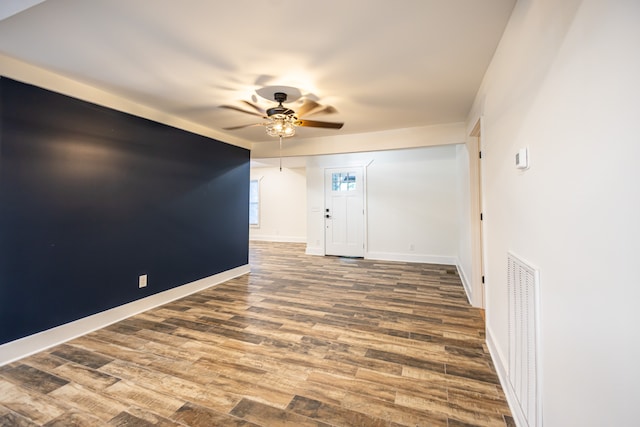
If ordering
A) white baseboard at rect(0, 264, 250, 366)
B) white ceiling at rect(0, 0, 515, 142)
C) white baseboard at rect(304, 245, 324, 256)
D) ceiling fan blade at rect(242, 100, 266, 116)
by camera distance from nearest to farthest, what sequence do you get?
1. white ceiling at rect(0, 0, 515, 142)
2. white baseboard at rect(0, 264, 250, 366)
3. ceiling fan blade at rect(242, 100, 266, 116)
4. white baseboard at rect(304, 245, 324, 256)

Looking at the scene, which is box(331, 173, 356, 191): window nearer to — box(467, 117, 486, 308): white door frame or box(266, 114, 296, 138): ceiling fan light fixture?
box(467, 117, 486, 308): white door frame

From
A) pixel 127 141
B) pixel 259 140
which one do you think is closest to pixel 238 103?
pixel 127 141

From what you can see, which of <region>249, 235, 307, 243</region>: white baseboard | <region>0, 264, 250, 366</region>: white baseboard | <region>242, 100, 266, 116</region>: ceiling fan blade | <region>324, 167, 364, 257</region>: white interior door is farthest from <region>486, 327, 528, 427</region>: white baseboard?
<region>249, 235, 307, 243</region>: white baseboard

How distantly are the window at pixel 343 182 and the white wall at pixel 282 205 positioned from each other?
80.3 inches

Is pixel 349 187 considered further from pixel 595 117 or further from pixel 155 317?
pixel 595 117

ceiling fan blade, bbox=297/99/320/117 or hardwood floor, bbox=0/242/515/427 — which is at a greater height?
ceiling fan blade, bbox=297/99/320/117

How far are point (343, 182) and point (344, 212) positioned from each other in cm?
73

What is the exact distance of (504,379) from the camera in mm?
1804

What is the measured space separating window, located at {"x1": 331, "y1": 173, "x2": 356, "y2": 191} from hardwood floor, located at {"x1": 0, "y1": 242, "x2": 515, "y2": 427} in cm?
343

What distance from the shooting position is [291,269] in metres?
5.26

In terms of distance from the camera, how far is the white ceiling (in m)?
1.60

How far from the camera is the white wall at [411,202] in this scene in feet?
18.3

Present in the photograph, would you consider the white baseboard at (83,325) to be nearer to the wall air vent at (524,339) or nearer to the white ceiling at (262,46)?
the white ceiling at (262,46)

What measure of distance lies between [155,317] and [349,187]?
4634 millimetres
